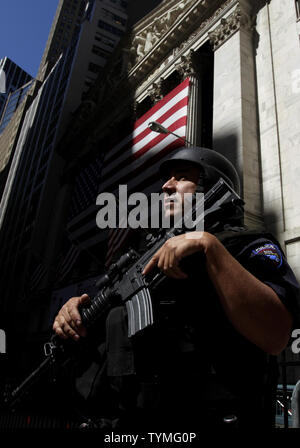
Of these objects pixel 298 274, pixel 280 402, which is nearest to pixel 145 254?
pixel 280 402

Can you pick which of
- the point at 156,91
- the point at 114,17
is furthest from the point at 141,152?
the point at 114,17

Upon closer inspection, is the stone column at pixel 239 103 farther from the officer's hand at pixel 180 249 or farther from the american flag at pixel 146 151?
the officer's hand at pixel 180 249

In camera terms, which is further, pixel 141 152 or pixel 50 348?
pixel 141 152

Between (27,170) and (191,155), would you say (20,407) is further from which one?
(27,170)

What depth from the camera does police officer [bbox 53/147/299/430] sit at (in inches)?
64.6

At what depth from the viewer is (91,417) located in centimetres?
218

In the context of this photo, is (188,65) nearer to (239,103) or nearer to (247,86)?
(247,86)

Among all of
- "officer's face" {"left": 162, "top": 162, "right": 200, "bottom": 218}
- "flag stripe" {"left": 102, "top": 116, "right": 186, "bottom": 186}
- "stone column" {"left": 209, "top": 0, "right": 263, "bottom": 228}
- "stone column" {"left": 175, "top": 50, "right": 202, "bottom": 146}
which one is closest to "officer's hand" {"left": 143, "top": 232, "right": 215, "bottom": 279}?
"officer's face" {"left": 162, "top": 162, "right": 200, "bottom": 218}

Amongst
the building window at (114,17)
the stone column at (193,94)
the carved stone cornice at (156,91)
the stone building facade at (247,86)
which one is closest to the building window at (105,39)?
the building window at (114,17)

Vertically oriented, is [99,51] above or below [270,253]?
above

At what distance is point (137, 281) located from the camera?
2.33 metres

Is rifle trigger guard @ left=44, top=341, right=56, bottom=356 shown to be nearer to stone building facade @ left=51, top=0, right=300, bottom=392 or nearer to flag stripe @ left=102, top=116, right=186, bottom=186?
stone building facade @ left=51, top=0, right=300, bottom=392

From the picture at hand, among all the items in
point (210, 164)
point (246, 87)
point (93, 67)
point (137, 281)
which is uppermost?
point (93, 67)

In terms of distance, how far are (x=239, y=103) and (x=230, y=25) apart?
4.38m
